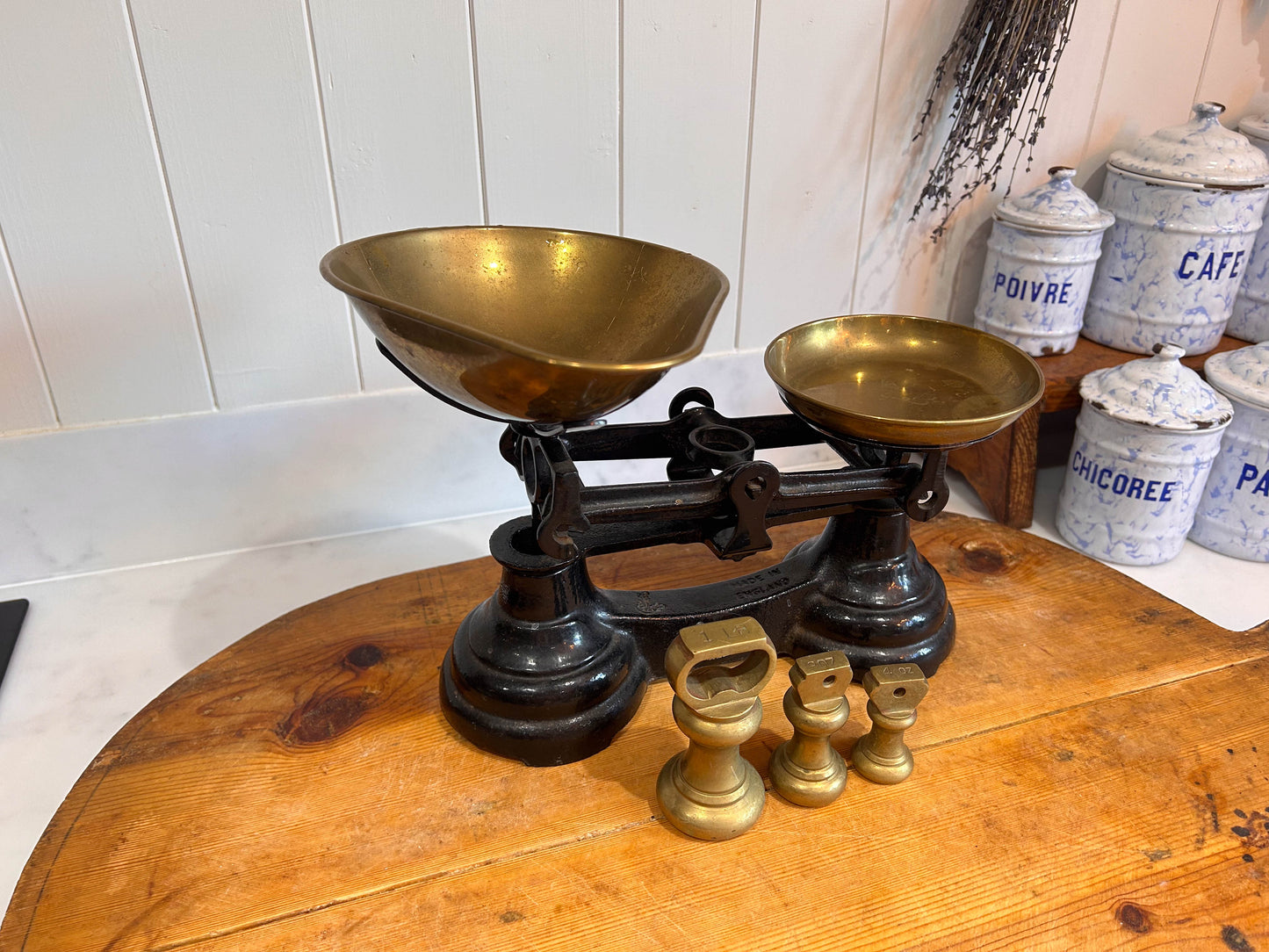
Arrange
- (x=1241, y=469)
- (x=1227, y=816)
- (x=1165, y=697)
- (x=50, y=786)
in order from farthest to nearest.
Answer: (x=1241, y=469), (x=50, y=786), (x=1165, y=697), (x=1227, y=816)

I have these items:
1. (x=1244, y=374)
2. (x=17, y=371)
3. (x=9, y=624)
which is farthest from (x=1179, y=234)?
(x=9, y=624)

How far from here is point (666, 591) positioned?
2.88ft

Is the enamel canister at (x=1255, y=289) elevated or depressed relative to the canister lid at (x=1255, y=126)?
depressed

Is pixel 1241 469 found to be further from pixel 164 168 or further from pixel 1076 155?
pixel 164 168

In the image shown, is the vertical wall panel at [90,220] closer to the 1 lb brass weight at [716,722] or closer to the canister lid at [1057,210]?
the 1 lb brass weight at [716,722]

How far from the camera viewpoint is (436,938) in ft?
2.06

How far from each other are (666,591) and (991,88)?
86 cm

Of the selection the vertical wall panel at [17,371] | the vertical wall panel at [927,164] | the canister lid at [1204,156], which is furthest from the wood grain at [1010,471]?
the vertical wall panel at [17,371]

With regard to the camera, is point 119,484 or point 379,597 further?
point 119,484

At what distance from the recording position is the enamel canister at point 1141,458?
3.97 ft

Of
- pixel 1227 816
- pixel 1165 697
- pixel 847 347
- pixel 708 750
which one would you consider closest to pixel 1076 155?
pixel 847 347

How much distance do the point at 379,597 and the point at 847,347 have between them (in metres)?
0.55

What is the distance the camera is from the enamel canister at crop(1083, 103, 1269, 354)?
1.30 m

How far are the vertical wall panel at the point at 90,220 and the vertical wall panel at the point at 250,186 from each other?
28 millimetres
